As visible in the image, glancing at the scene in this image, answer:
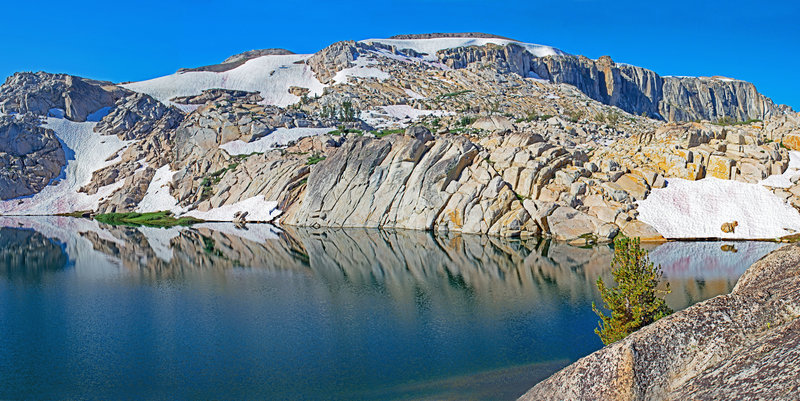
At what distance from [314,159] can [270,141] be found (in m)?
21.7

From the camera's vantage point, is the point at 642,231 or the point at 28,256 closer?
the point at 642,231

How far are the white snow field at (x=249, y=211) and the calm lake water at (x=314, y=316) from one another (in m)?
23.1

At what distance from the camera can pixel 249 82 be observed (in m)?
180

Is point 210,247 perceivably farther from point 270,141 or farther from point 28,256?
point 270,141

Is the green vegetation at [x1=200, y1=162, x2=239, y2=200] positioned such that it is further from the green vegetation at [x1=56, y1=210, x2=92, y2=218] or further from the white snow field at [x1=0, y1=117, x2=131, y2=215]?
the green vegetation at [x1=56, y1=210, x2=92, y2=218]

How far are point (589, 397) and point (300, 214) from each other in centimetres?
6840

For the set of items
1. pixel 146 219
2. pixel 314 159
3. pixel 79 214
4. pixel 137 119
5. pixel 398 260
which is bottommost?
pixel 398 260

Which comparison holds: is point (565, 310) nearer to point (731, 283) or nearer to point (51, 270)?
point (731, 283)

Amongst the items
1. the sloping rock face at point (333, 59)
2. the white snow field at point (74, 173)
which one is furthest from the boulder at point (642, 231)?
the sloping rock face at point (333, 59)

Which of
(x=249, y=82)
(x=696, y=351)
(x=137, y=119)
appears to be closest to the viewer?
(x=696, y=351)

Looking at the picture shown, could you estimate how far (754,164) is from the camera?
191ft

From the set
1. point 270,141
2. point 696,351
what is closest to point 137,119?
point 270,141

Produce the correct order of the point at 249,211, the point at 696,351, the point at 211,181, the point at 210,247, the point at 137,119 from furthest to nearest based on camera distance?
1. the point at 137,119
2. the point at 211,181
3. the point at 249,211
4. the point at 210,247
5. the point at 696,351

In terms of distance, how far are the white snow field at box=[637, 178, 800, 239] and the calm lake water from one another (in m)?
4.03
